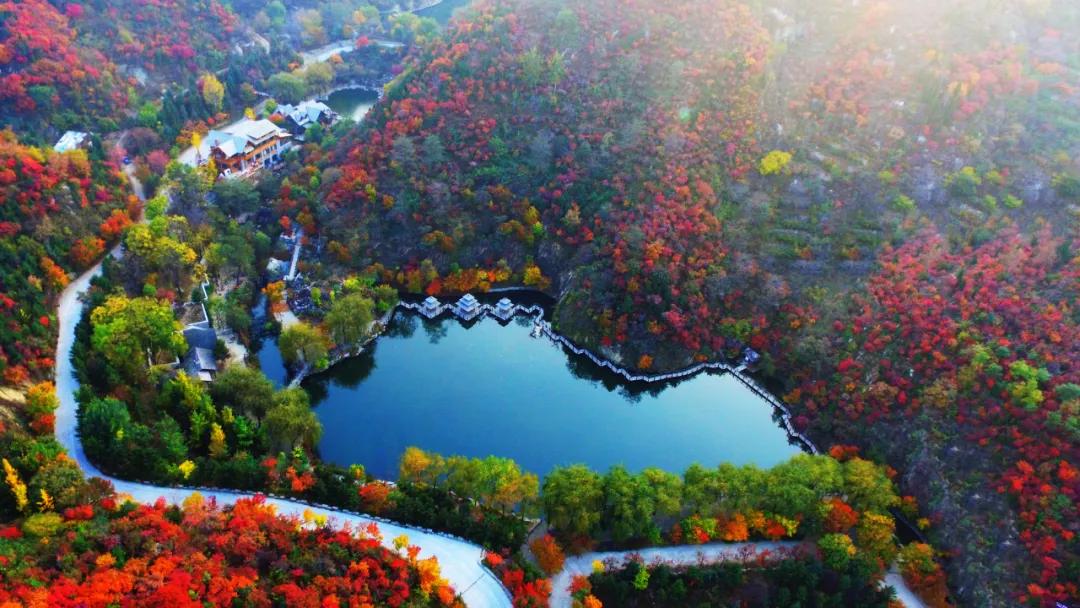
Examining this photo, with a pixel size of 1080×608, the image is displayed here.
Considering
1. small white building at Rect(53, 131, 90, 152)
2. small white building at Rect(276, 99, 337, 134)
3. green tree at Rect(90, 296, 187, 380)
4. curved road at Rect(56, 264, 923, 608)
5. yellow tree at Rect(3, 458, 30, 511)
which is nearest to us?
yellow tree at Rect(3, 458, 30, 511)

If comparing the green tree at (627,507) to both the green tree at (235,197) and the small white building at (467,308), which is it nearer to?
the small white building at (467,308)

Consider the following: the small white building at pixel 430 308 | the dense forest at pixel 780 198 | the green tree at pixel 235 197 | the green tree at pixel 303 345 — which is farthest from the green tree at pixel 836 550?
the green tree at pixel 235 197

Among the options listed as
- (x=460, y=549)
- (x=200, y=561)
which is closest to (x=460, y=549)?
(x=460, y=549)

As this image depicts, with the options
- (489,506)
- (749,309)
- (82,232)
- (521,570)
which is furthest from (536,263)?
(82,232)

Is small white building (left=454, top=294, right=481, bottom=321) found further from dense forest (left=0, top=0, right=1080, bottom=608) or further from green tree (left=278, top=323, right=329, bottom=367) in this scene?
green tree (left=278, top=323, right=329, bottom=367)

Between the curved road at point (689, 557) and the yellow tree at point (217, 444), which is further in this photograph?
the yellow tree at point (217, 444)

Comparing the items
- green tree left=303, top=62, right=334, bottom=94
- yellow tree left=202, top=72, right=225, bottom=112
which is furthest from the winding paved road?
green tree left=303, top=62, right=334, bottom=94

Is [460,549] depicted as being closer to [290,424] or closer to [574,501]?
[574,501]

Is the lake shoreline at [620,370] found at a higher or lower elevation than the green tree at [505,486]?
lower
